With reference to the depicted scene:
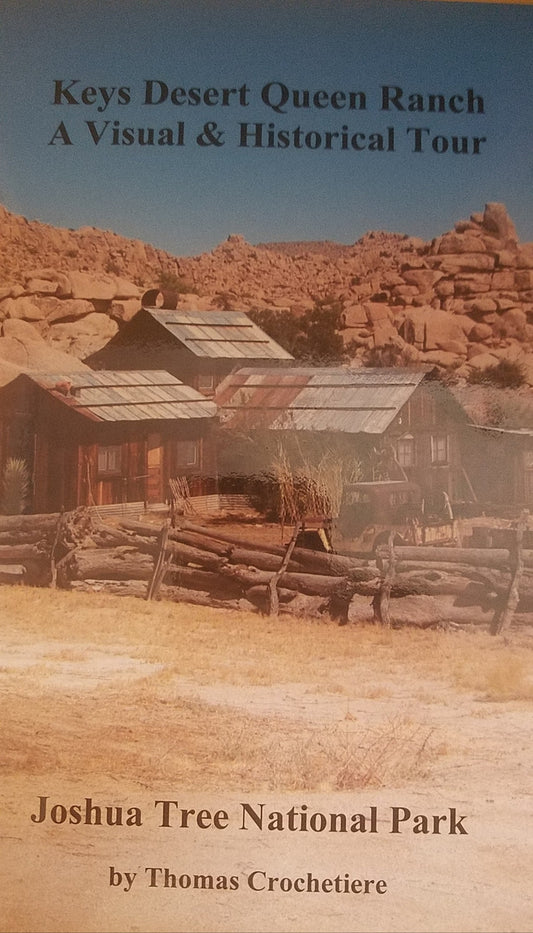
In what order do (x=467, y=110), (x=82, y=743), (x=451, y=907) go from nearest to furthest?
(x=451, y=907) < (x=82, y=743) < (x=467, y=110)

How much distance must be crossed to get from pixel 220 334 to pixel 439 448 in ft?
3.10

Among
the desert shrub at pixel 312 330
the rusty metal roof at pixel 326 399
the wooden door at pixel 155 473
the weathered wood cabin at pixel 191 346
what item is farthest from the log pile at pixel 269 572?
the desert shrub at pixel 312 330

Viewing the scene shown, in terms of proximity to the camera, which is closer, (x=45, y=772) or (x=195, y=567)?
(x=45, y=772)

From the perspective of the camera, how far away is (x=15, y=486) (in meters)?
3.37

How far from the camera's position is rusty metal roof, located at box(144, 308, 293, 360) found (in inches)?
133

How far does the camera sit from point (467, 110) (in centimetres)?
333

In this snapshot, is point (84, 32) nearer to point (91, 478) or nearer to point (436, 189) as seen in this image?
point (436, 189)

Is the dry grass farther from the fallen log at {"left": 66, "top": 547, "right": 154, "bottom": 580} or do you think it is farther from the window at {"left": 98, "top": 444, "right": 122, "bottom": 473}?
the window at {"left": 98, "top": 444, "right": 122, "bottom": 473}

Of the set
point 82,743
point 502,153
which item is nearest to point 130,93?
point 502,153

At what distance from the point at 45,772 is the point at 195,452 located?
1283 mm

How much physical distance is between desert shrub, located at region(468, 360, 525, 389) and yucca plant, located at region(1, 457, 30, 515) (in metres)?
1.74

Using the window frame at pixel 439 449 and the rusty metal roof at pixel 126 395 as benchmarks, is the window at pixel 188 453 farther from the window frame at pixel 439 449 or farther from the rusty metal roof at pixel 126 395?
the window frame at pixel 439 449

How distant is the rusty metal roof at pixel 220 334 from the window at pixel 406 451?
53cm

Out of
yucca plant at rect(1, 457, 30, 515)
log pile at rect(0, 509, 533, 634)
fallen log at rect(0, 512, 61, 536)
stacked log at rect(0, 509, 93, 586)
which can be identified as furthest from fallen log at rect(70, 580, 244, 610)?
yucca plant at rect(1, 457, 30, 515)
